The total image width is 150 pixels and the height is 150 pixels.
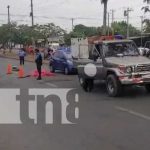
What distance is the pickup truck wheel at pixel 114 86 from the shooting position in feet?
51.7

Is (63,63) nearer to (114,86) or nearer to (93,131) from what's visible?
(114,86)

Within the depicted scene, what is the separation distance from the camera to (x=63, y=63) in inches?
1133

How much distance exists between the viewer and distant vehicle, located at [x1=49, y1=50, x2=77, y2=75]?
27.9 metres

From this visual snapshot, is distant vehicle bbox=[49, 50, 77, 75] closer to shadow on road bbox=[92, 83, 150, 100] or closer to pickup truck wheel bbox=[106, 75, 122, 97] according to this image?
shadow on road bbox=[92, 83, 150, 100]

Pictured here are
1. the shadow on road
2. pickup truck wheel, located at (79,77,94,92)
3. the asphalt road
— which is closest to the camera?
the asphalt road

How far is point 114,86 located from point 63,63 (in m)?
13.1

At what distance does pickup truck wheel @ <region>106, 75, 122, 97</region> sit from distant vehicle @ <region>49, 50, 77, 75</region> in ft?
36.4

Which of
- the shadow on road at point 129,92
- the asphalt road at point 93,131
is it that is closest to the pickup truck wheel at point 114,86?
the shadow on road at point 129,92

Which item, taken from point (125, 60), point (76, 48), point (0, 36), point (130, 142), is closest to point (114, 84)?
point (125, 60)

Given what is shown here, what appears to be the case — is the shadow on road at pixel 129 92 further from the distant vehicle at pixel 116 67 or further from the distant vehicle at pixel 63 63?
the distant vehicle at pixel 63 63

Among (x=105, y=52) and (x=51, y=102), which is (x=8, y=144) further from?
(x=105, y=52)

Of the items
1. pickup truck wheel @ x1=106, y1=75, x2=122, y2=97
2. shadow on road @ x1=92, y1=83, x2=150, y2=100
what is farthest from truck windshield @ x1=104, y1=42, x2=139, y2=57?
shadow on road @ x1=92, y1=83, x2=150, y2=100

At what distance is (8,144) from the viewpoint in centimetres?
890

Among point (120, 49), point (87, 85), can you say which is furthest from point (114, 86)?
point (87, 85)
